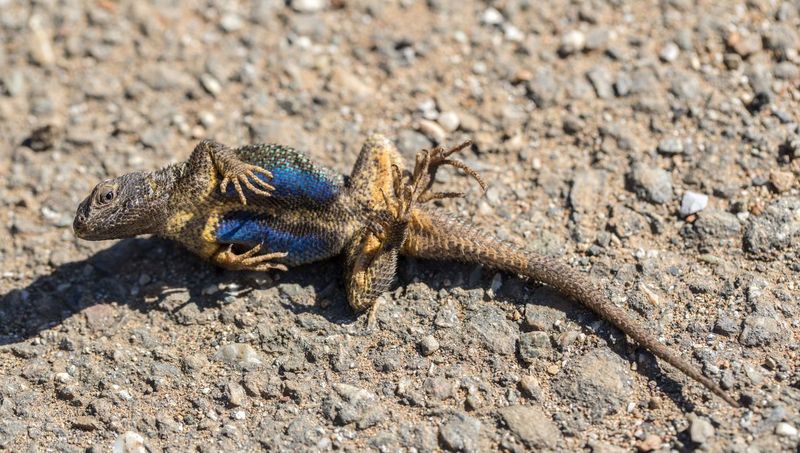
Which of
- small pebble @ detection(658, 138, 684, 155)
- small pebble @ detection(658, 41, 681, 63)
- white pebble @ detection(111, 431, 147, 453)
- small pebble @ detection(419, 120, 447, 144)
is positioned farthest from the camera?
small pebble @ detection(658, 41, 681, 63)

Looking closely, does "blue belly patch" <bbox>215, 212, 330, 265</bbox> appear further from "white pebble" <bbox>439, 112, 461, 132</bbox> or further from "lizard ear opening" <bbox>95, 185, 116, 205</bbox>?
"white pebble" <bbox>439, 112, 461, 132</bbox>

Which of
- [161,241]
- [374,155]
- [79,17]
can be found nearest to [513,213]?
[374,155]

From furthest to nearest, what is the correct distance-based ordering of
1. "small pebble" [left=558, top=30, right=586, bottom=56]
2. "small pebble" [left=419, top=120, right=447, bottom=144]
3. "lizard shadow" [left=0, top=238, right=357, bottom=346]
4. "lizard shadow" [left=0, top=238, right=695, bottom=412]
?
"small pebble" [left=558, top=30, right=586, bottom=56] → "small pebble" [left=419, top=120, right=447, bottom=144] → "lizard shadow" [left=0, top=238, right=357, bottom=346] → "lizard shadow" [left=0, top=238, right=695, bottom=412]

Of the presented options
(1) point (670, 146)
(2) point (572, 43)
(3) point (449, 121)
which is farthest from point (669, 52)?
(3) point (449, 121)

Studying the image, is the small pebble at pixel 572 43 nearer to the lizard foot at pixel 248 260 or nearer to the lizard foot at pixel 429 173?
the lizard foot at pixel 429 173

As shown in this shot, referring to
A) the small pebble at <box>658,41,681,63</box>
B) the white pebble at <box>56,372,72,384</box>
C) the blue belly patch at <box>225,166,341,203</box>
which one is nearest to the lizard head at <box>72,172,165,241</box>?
the blue belly patch at <box>225,166,341,203</box>

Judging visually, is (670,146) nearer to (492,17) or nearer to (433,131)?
(433,131)

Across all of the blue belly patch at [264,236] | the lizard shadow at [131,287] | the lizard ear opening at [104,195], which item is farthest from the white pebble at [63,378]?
the blue belly patch at [264,236]
